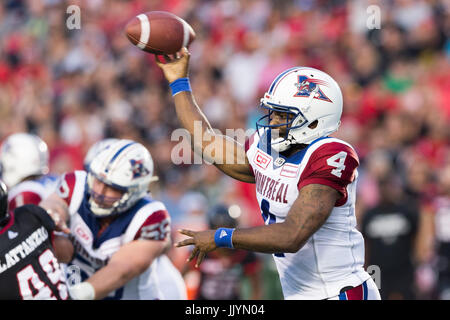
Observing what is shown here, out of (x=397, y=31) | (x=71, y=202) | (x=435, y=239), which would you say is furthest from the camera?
(x=397, y=31)

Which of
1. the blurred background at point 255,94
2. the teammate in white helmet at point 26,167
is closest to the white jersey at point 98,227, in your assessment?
the teammate in white helmet at point 26,167

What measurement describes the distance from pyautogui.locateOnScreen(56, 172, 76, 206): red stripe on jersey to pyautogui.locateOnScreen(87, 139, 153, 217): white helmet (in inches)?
5.9

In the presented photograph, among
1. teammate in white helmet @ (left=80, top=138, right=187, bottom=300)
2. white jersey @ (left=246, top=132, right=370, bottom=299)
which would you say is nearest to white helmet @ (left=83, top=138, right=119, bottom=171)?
teammate in white helmet @ (left=80, top=138, right=187, bottom=300)

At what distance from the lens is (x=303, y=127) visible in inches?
154

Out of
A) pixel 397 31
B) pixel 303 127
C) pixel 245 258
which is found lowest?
pixel 245 258

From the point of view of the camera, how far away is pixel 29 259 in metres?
3.99

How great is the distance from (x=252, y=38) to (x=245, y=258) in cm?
469

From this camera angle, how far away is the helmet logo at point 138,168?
191 inches

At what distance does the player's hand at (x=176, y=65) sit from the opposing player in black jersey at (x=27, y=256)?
1034mm

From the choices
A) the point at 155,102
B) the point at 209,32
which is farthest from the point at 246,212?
the point at 209,32

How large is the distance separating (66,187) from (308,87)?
72.7 inches

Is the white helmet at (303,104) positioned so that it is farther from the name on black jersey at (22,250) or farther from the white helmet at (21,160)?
the white helmet at (21,160)

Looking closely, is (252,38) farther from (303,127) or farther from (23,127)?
(303,127)
